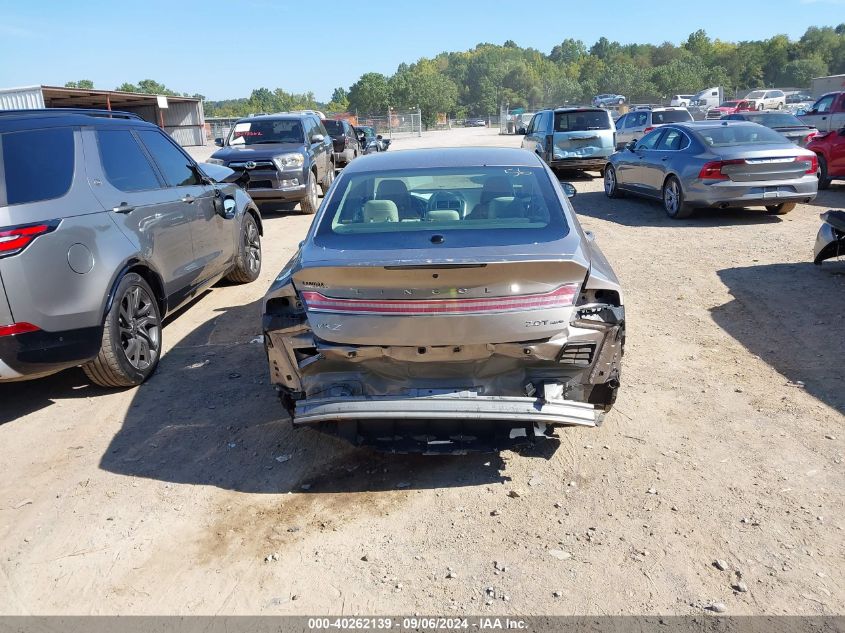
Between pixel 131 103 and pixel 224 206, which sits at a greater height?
pixel 131 103

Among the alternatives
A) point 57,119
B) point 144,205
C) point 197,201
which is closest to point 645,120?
point 197,201

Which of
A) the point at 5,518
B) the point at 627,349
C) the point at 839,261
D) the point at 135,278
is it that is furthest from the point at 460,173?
the point at 839,261

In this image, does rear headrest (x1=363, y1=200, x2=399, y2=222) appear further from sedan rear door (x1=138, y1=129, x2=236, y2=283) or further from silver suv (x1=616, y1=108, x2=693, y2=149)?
silver suv (x1=616, y1=108, x2=693, y2=149)

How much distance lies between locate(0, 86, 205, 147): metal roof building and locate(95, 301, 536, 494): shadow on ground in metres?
23.4

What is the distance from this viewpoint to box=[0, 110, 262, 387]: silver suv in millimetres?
4105

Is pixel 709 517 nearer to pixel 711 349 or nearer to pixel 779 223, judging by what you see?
pixel 711 349

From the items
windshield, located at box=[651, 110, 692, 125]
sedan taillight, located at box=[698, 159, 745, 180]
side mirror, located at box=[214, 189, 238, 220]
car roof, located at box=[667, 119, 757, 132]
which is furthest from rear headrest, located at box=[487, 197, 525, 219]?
windshield, located at box=[651, 110, 692, 125]

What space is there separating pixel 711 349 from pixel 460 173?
8.74 ft

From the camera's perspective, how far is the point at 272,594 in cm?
284

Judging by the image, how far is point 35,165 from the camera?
4410mm

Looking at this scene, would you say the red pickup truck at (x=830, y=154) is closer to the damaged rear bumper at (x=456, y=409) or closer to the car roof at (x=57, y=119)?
the damaged rear bumper at (x=456, y=409)

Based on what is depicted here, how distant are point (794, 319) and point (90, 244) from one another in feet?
19.0

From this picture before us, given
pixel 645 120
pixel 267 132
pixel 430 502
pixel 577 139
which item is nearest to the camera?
pixel 430 502

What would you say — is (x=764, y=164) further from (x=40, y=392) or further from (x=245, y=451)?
(x=40, y=392)
